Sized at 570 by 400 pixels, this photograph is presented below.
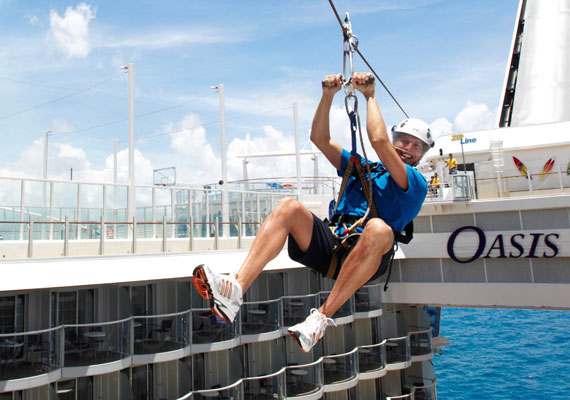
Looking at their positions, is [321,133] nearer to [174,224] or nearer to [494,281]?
[174,224]

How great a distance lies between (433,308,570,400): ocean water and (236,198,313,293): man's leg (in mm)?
35448

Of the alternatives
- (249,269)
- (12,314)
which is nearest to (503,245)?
(12,314)

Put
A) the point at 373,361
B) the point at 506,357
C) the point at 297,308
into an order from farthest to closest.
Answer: the point at 506,357 < the point at 373,361 < the point at 297,308

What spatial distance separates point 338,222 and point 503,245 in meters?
17.2

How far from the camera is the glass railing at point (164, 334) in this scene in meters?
13.5

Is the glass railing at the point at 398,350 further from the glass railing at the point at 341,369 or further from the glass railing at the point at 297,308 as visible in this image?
the glass railing at the point at 297,308

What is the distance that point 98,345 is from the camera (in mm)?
12055

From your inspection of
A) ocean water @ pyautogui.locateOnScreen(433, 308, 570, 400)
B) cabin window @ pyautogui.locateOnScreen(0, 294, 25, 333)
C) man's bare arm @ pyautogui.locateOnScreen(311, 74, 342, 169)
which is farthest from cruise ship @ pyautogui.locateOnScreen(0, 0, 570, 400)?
ocean water @ pyautogui.locateOnScreen(433, 308, 570, 400)

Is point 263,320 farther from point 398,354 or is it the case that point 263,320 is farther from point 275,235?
point 275,235

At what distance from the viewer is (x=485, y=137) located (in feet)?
72.9

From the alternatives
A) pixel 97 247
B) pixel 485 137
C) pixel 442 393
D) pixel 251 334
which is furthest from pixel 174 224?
pixel 442 393

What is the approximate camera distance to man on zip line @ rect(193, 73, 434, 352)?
322cm

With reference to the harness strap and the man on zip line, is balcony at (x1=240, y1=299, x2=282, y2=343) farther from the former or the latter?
the harness strap

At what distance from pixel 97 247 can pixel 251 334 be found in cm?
595
